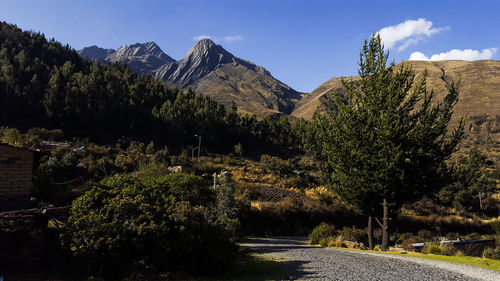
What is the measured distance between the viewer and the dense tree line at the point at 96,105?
190ft

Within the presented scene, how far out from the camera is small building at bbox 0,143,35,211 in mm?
11375

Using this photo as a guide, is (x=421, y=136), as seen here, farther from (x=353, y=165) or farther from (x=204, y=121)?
(x=204, y=121)

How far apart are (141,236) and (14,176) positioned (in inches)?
239

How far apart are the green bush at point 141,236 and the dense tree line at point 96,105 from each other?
52.6 metres

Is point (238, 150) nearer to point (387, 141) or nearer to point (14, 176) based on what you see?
point (387, 141)

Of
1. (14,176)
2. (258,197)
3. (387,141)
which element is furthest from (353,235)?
(14,176)

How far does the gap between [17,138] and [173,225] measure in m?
36.2

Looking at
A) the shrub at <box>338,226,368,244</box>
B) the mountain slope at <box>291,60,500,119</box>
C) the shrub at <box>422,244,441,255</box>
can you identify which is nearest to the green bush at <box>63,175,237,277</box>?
the shrub at <box>422,244,441,255</box>

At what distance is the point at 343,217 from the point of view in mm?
32156

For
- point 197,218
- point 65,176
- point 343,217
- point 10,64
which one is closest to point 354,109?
point 197,218

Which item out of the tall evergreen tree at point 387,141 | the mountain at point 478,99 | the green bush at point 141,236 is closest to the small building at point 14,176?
the green bush at point 141,236

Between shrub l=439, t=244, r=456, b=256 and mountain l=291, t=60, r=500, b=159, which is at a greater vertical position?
mountain l=291, t=60, r=500, b=159

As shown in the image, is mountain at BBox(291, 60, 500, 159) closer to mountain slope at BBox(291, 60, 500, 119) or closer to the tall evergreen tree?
mountain slope at BBox(291, 60, 500, 119)

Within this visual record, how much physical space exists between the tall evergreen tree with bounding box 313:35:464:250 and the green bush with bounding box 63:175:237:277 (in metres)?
8.97
